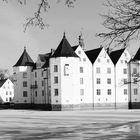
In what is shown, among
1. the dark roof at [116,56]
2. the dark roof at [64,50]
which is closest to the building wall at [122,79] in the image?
the dark roof at [116,56]

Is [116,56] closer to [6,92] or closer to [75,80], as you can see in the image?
[75,80]

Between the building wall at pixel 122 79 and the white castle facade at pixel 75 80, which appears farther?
the building wall at pixel 122 79

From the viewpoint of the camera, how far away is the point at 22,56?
79688mm

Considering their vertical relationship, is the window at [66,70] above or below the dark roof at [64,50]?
below

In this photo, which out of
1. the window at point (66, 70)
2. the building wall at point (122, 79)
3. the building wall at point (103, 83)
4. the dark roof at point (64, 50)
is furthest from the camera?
the building wall at point (122, 79)

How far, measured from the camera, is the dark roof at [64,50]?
212 feet

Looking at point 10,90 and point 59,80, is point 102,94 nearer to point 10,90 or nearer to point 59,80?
point 59,80

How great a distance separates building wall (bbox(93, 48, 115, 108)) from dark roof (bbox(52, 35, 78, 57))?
6.62 meters

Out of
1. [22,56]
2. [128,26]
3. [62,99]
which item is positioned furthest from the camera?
[22,56]

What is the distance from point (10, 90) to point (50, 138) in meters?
99.0

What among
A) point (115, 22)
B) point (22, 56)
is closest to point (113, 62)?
point (22, 56)

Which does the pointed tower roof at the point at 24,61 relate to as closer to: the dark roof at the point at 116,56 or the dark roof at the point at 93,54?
the dark roof at the point at 93,54

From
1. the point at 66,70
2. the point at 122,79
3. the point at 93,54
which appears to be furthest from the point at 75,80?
the point at 122,79

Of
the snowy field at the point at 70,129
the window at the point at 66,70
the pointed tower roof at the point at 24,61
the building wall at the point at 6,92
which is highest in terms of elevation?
the pointed tower roof at the point at 24,61
